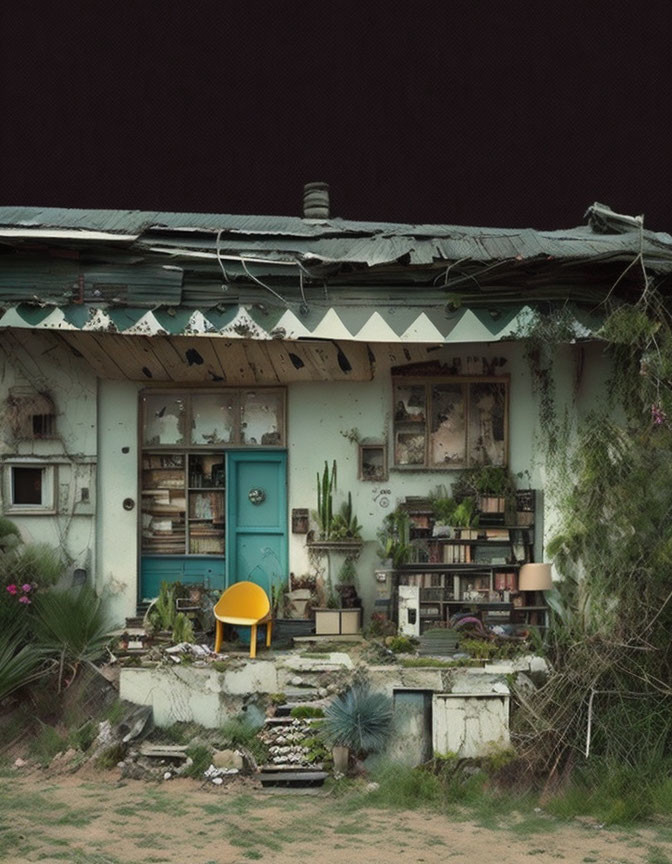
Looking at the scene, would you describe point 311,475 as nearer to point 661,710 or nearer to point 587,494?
point 587,494

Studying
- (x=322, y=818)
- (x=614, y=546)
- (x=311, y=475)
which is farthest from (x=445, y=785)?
(x=311, y=475)

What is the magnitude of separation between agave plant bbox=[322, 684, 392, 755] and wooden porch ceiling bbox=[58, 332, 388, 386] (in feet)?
11.6

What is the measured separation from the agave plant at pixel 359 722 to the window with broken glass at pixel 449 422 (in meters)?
2.92

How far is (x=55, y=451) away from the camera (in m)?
11.6

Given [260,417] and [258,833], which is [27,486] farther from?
[258,833]

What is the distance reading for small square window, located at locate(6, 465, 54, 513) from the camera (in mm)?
11562

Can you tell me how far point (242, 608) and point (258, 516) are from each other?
125 centimetres

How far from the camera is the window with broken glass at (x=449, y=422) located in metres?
11.5

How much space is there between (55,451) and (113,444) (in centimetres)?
63

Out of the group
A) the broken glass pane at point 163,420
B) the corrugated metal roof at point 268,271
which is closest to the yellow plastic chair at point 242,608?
the broken glass pane at point 163,420

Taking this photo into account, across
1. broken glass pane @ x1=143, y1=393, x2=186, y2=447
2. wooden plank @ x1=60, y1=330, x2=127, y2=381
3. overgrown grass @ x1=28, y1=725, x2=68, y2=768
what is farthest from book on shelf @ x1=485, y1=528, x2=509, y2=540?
overgrown grass @ x1=28, y1=725, x2=68, y2=768

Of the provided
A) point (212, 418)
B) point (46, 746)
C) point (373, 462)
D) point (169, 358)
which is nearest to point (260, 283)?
point (169, 358)

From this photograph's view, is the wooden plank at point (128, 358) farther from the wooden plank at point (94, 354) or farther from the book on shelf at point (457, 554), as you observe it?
the book on shelf at point (457, 554)

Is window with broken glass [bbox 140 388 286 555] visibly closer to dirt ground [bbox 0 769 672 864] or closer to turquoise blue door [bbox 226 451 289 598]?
turquoise blue door [bbox 226 451 289 598]
